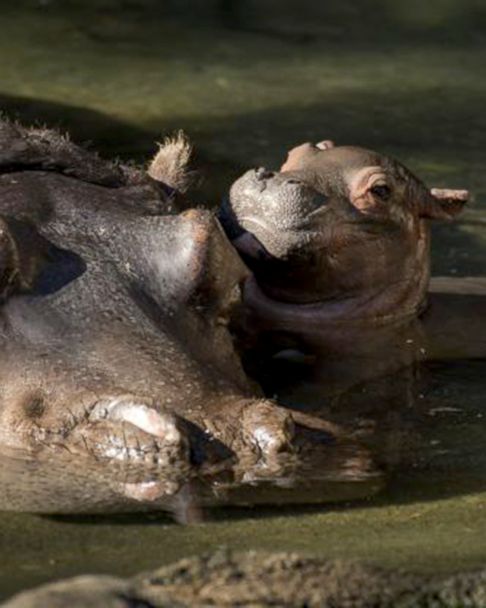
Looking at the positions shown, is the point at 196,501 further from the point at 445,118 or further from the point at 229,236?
the point at 445,118

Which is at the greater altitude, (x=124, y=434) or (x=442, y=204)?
(x=124, y=434)

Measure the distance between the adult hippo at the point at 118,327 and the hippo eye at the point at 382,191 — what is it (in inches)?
25.9

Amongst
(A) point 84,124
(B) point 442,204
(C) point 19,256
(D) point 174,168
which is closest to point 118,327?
(C) point 19,256

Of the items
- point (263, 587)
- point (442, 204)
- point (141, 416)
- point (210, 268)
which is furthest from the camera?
point (442, 204)

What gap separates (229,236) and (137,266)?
0.68 metres

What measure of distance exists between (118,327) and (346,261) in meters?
1.20

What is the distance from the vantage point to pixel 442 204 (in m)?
5.55

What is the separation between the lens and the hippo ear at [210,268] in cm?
430

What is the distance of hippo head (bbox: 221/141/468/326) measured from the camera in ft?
16.0

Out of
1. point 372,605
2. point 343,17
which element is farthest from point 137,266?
point 343,17

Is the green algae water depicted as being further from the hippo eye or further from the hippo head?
the hippo eye

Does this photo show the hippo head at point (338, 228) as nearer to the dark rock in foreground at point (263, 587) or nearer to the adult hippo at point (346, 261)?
the adult hippo at point (346, 261)

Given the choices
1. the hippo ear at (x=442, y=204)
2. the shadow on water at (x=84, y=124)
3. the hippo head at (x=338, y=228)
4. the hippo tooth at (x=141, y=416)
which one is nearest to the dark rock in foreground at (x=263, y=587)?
the hippo tooth at (x=141, y=416)

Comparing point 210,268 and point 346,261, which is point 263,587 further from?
point 346,261
